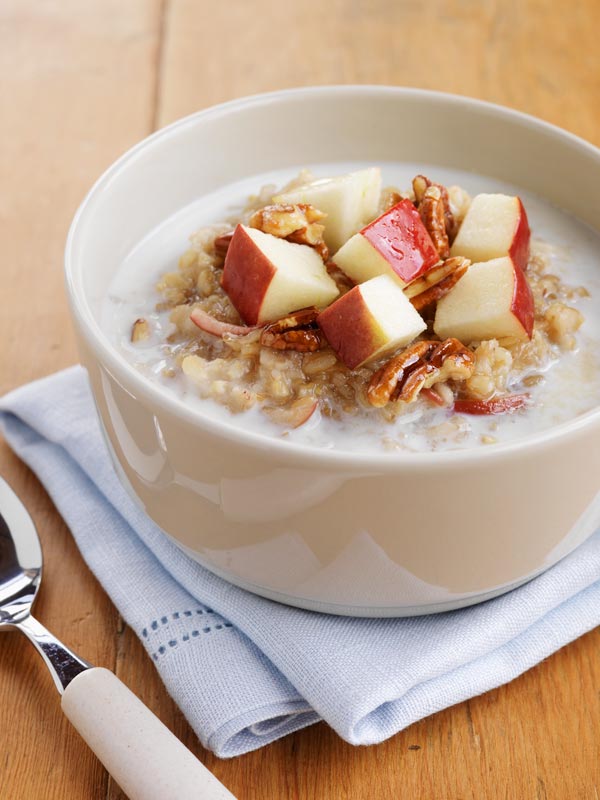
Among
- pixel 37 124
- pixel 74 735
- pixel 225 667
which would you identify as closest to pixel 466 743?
pixel 225 667

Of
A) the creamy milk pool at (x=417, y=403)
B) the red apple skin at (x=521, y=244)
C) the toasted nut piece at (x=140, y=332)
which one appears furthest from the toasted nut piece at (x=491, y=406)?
the toasted nut piece at (x=140, y=332)

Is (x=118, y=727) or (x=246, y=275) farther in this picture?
(x=246, y=275)

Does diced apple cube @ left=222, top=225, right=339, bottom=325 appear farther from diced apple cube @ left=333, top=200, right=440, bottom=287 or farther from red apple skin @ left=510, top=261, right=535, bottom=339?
red apple skin @ left=510, top=261, right=535, bottom=339

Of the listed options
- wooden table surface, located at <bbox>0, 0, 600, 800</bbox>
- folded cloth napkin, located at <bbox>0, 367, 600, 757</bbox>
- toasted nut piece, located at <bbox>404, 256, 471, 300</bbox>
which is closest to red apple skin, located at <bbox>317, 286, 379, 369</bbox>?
toasted nut piece, located at <bbox>404, 256, 471, 300</bbox>

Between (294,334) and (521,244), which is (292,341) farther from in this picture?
(521,244)

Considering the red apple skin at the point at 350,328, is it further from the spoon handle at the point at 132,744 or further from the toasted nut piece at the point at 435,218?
the spoon handle at the point at 132,744

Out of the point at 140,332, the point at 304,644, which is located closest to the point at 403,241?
the point at 140,332

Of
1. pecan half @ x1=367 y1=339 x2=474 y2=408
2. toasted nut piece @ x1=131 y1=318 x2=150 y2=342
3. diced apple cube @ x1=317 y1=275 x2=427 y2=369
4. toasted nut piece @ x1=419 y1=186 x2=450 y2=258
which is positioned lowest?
toasted nut piece @ x1=131 y1=318 x2=150 y2=342
